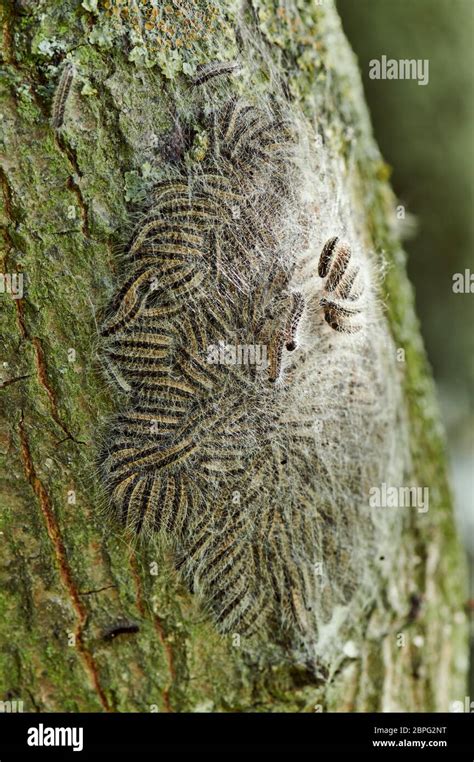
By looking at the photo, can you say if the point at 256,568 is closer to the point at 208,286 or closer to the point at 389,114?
the point at 208,286

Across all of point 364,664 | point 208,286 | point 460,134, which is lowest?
point 364,664

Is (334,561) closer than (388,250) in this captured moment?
Yes

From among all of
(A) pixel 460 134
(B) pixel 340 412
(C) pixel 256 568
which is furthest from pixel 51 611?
(A) pixel 460 134
